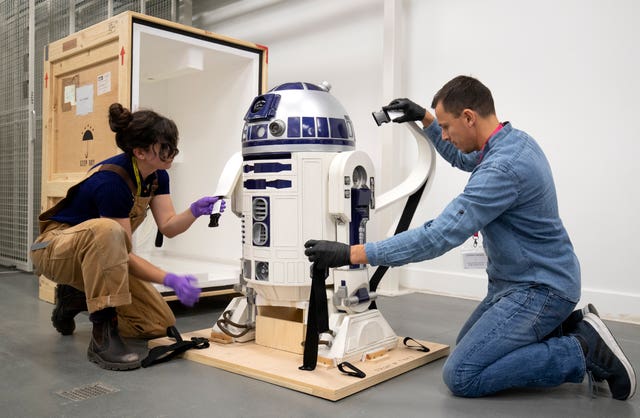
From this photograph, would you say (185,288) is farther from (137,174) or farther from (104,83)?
(104,83)

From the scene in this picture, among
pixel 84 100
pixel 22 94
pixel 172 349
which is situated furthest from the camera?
pixel 22 94

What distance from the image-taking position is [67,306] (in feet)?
9.23

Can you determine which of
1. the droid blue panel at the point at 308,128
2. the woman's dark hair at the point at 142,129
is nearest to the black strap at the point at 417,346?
the droid blue panel at the point at 308,128

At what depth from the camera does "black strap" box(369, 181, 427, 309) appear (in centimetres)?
254

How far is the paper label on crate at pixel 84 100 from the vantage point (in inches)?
141

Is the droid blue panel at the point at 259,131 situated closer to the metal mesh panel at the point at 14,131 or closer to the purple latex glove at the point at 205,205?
the purple latex glove at the point at 205,205

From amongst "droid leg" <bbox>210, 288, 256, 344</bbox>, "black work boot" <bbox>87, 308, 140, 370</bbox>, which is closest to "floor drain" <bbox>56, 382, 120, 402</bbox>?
"black work boot" <bbox>87, 308, 140, 370</bbox>

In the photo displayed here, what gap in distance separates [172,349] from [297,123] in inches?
43.6

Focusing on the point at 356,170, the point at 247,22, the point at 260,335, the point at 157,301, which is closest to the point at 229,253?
the point at 157,301

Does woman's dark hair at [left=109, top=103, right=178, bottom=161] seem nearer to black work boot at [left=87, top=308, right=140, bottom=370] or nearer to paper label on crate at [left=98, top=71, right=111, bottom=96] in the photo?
black work boot at [left=87, top=308, right=140, bottom=370]

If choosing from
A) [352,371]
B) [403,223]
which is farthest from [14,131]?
[352,371]

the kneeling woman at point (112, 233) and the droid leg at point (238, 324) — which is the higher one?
the kneeling woman at point (112, 233)

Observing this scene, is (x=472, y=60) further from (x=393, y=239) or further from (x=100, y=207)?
(x=100, y=207)

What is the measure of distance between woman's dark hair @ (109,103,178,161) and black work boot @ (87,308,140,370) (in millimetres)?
722
